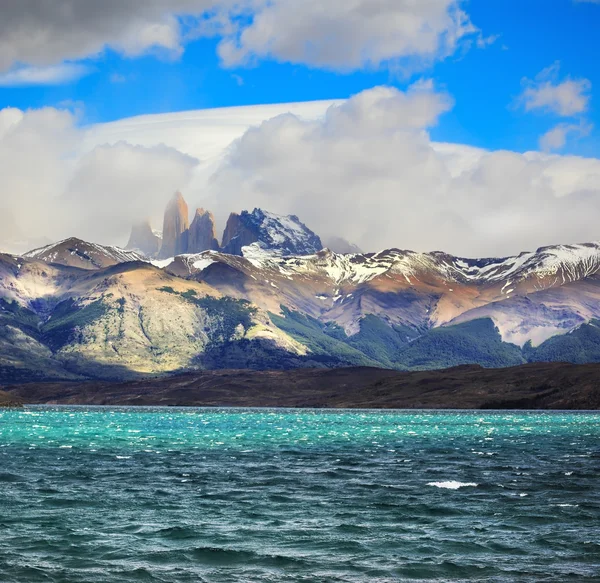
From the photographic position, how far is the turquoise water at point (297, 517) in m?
44.4

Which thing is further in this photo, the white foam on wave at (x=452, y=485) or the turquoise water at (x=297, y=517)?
the white foam on wave at (x=452, y=485)

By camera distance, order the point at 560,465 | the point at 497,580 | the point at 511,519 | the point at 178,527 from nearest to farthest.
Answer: the point at 497,580 → the point at 178,527 → the point at 511,519 → the point at 560,465

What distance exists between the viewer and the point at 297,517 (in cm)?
5984

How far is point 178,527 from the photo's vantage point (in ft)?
180

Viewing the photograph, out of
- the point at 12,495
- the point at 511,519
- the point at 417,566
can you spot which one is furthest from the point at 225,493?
the point at 417,566

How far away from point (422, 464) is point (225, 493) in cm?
3364

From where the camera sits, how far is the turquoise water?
146 feet

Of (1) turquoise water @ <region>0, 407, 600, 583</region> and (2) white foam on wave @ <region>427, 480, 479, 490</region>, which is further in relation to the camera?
(2) white foam on wave @ <region>427, 480, 479, 490</region>

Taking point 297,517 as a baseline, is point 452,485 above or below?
below

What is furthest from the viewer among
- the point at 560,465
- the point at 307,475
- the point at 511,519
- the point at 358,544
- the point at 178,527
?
the point at 560,465

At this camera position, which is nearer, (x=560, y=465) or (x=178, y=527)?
(x=178, y=527)

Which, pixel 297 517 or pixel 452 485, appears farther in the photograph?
pixel 452 485

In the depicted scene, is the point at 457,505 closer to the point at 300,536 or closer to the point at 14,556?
the point at 300,536

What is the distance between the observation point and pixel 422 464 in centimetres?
9944
